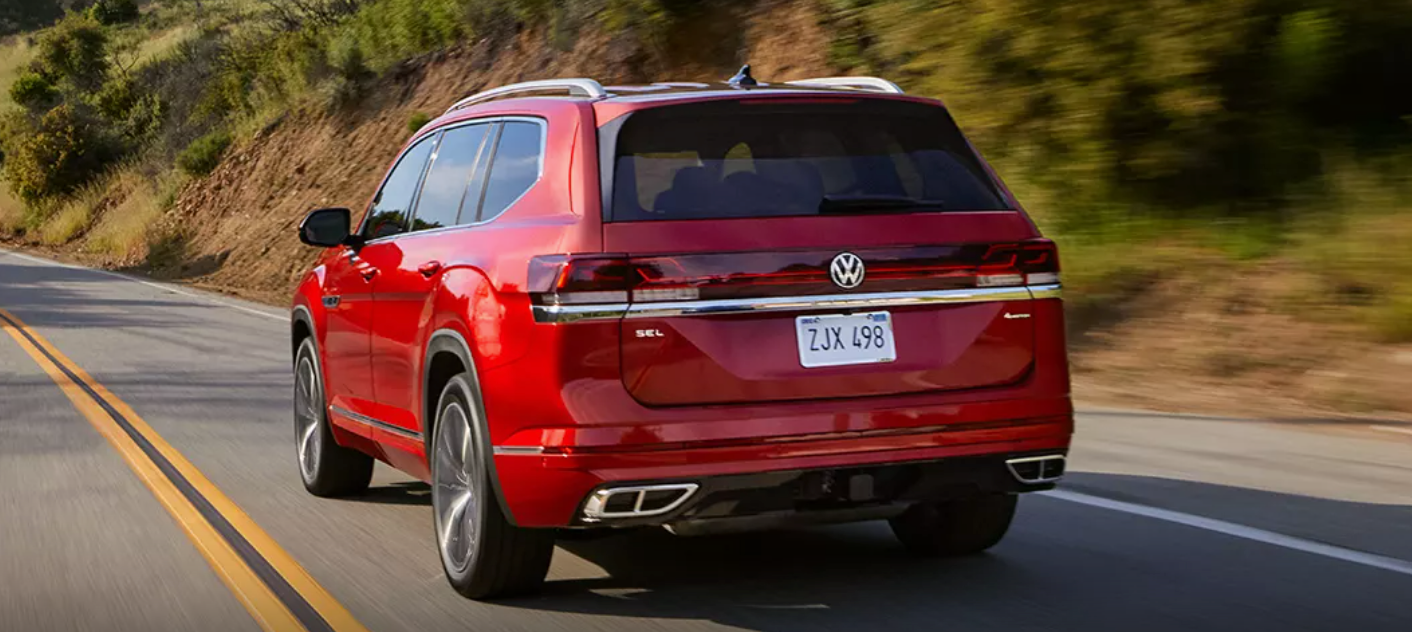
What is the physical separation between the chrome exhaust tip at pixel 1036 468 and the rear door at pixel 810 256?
28 centimetres

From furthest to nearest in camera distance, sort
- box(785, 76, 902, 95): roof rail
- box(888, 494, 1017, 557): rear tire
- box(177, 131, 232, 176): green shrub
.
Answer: box(177, 131, 232, 176): green shrub < box(888, 494, 1017, 557): rear tire < box(785, 76, 902, 95): roof rail

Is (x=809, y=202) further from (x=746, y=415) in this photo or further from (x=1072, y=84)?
(x=1072, y=84)

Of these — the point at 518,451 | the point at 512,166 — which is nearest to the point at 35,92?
the point at 512,166

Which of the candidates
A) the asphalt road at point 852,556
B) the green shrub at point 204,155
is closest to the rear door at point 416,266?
the asphalt road at point 852,556

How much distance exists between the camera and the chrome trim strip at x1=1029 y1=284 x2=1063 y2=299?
18.3ft

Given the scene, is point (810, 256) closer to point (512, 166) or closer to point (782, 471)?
point (782, 471)

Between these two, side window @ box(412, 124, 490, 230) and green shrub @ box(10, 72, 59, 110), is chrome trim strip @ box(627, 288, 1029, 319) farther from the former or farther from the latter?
green shrub @ box(10, 72, 59, 110)

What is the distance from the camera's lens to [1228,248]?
44.4 feet

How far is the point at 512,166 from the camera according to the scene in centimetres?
602

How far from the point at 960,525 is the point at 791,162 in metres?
1.57

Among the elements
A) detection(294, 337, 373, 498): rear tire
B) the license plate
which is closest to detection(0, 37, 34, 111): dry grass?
detection(294, 337, 373, 498): rear tire

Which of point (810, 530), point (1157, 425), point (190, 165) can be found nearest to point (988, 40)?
point (1157, 425)

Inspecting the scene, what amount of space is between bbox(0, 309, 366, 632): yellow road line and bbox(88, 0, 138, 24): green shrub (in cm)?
7416

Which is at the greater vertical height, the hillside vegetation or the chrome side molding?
the chrome side molding
